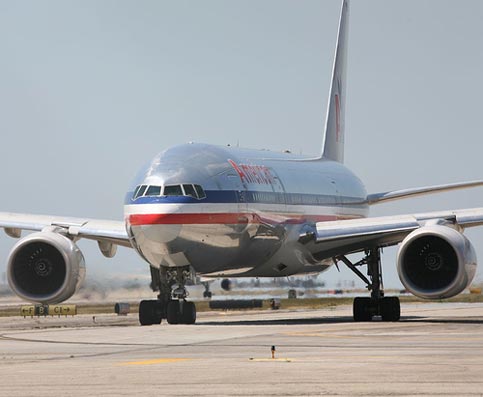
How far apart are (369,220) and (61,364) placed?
51.9ft

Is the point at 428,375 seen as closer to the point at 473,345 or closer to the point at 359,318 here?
the point at 473,345

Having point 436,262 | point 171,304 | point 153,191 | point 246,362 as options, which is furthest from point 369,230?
point 246,362

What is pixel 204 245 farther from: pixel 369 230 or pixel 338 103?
pixel 338 103

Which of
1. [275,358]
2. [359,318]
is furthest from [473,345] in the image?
[359,318]

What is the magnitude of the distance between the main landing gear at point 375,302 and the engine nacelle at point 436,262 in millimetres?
3109

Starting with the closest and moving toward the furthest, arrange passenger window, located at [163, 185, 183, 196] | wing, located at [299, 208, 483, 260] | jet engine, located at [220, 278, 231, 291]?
passenger window, located at [163, 185, 183, 196], wing, located at [299, 208, 483, 260], jet engine, located at [220, 278, 231, 291]

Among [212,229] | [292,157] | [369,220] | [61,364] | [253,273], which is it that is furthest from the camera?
[292,157]

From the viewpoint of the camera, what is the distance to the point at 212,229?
3031 cm

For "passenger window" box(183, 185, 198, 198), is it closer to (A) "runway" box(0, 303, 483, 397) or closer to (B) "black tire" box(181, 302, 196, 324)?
(B) "black tire" box(181, 302, 196, 324)

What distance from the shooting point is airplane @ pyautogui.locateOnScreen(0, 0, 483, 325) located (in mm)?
29719

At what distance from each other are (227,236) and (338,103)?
57.4ft

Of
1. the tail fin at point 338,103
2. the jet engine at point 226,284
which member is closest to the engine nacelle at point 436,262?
the tail fin at point 338,103

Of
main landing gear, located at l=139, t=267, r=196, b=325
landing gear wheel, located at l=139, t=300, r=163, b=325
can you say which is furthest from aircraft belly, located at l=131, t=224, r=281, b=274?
landing gear wheel, located at l=139, t=300, r=163, b=325

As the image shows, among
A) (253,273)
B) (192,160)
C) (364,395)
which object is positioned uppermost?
(192,160)
